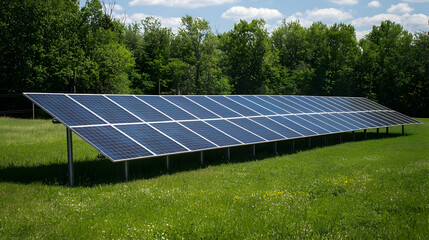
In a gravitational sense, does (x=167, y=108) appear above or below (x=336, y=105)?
above

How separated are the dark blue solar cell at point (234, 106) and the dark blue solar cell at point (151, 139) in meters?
8.59

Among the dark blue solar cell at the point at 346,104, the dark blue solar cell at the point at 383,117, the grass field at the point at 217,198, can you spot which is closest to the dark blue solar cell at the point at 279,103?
the dark blue solar cell at the point at 346,104

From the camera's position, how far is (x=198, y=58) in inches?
3337

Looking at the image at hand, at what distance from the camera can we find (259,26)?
8894 cm

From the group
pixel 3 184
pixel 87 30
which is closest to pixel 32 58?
pixel 87 30

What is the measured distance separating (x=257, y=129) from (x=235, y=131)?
199 cm

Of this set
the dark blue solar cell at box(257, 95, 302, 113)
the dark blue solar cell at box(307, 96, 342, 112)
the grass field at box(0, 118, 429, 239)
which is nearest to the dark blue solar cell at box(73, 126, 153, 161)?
the grass field at box(0, 118, 429, 239)

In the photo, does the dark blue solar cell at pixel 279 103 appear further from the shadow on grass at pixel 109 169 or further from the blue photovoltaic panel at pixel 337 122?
the shadow on grass at pixel 109 169

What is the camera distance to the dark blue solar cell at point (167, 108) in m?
19.5

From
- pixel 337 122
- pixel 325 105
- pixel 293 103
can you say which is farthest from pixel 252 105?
pixel 325 105

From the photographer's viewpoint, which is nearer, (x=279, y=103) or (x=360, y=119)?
(x=279, y=103)

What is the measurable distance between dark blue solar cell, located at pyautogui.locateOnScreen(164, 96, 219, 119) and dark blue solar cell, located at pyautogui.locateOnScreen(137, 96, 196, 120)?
669 mm

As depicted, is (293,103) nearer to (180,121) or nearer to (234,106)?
(234,106)

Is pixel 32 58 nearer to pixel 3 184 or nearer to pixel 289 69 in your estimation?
pixel 3 184
